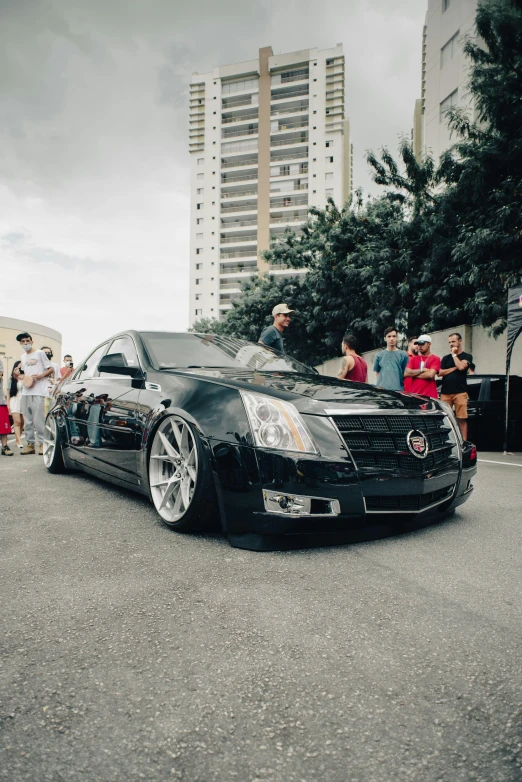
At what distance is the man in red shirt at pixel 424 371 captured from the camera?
782 cm

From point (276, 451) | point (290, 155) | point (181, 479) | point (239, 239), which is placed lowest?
point (181, 479)

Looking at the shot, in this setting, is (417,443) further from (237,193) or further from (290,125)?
(290,125)

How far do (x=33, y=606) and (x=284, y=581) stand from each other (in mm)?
1020

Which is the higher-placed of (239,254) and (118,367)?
(239,254)

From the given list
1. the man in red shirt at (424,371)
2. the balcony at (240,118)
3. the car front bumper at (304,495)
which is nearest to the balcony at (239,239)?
the balcony at (240,118)

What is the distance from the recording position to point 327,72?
230ft

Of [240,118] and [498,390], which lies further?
[240,118]

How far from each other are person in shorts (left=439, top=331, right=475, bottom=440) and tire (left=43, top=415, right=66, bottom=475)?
17.6 ft

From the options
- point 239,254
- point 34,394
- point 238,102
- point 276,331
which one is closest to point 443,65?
point 276,331

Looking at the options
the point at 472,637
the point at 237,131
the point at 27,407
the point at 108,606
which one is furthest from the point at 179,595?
the point at 237,131

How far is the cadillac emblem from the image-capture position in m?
3.17

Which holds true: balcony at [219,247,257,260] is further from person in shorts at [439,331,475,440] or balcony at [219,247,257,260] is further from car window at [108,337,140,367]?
car window at [108,337,140,367]

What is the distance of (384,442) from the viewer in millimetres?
3100

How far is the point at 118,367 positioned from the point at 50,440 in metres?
2.15
